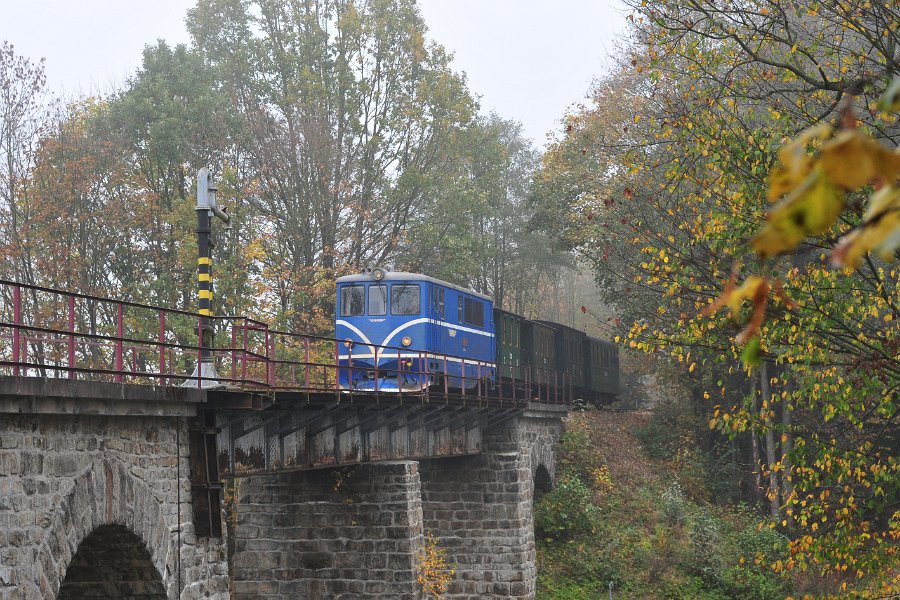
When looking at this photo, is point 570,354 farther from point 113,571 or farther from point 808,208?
point 808,208

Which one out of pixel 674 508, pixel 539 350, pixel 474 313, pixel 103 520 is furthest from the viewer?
pixel 539 350

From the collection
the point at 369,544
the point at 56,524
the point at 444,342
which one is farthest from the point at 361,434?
the point at 56,524

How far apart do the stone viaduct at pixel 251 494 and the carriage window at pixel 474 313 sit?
2.57 m

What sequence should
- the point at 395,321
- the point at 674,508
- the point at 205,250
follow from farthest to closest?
the point at 674,508 < the point at 395,321 < the point at 205,250

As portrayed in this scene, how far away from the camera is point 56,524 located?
10.1m

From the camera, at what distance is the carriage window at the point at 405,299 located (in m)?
25.5

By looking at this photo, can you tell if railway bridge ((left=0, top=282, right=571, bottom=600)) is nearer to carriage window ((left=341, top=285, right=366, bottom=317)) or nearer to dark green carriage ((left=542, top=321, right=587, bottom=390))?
dark green carriage ((left=542, top=321, right=587, bottom=390))

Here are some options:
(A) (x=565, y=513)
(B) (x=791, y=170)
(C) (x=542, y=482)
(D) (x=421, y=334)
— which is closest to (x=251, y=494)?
(D) (x=421, y=334)

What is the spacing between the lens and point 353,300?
26.1 metres

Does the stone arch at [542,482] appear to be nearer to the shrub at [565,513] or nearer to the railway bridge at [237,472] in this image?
the railway bridge at [237,472]

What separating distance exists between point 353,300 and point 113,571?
47.5ft

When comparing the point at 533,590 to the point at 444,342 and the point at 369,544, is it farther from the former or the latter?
the point at 369,544

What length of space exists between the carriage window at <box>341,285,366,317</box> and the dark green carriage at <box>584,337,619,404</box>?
19438mm

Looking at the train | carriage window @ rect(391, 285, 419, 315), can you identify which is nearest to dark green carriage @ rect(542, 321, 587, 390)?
the train
